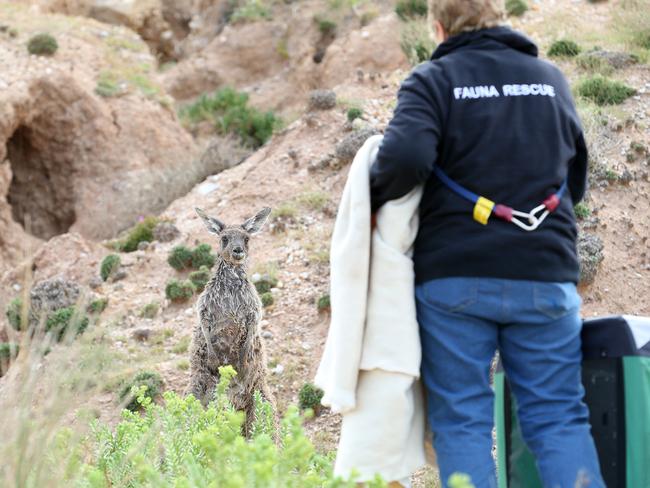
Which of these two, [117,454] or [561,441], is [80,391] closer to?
[117,454]

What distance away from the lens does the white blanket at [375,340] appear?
4145 millimetres

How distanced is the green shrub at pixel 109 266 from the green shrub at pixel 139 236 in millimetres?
946

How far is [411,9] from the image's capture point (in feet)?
61.7

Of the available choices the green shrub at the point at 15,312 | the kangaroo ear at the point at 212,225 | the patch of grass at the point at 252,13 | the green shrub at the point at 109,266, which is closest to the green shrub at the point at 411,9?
the patch of grass at the point at 252,13

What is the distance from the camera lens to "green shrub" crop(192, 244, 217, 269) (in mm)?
12472

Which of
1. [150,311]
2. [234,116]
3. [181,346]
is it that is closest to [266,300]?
[181,346]

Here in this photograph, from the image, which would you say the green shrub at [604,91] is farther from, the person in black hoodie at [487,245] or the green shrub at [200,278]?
the person in black hoodie at [487,245]

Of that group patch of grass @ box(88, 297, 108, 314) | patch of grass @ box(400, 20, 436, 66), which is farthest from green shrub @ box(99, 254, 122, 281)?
patch of grass @ box(400, 20, 436, 66)

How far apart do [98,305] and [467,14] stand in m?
8.32

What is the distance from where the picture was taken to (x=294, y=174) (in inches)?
537

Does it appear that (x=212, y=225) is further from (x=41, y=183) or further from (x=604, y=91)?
(x=41, y=183)

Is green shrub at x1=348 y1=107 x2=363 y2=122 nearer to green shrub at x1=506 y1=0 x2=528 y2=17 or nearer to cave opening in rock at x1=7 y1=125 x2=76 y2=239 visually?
green shrub at x1=506 y1=0 x2=528 y2=17

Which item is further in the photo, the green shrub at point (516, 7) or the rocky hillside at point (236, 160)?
the green shrub at point (516, 7)

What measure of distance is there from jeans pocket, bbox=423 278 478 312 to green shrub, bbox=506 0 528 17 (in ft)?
44.2
